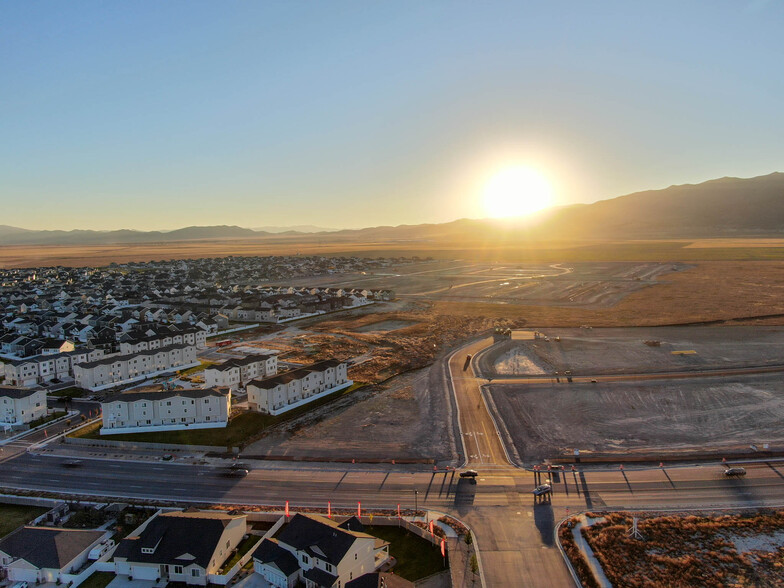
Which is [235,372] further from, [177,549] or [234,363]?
[177,549]

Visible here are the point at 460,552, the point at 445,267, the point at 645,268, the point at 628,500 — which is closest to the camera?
the point at 460,552

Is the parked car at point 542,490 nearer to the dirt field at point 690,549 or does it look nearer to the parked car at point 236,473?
the dirt field at point 690,549

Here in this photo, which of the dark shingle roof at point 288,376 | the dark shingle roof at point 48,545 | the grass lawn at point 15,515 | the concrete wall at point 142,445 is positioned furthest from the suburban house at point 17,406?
the dark shingle roof at point 48,545

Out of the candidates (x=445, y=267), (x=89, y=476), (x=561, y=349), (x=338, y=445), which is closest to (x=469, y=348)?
(x=561, y=349)

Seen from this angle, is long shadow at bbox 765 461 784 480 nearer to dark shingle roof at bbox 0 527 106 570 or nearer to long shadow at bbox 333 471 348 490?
long shadow at bbox 333 471 348 490

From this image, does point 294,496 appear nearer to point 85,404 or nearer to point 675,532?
point 675,532

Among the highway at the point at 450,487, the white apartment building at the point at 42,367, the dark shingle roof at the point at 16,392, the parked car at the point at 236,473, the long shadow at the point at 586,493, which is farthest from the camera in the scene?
the white apartment building at the point at 42,367

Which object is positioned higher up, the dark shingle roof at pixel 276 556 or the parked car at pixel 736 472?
the dark shingle roof at pixel 276 556
